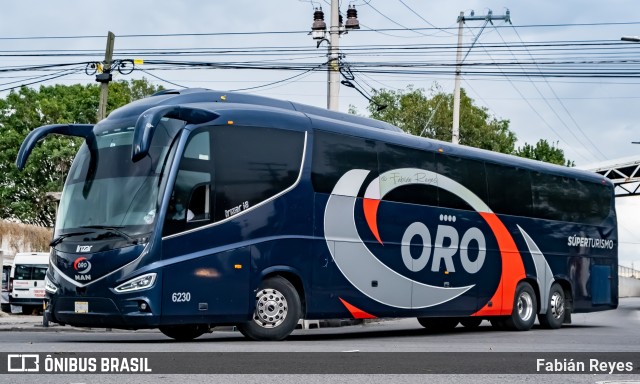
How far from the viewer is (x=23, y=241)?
2031 inches

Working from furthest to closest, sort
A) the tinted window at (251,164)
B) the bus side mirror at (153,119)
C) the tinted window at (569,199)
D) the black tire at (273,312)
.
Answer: the tinted window at (569,199) < the black tire at (273,312) < the tinted window at (251,164) < the bus side mirror at (153,119)

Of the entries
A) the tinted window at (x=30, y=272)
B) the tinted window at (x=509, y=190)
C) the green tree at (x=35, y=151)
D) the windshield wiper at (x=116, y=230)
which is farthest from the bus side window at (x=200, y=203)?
the green tree at (x=35, y=151)

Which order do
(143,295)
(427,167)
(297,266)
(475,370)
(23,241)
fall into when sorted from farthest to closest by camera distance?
(23,241), (427,167), (297,266), (143,295), (475,370)

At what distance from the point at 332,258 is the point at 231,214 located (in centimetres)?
272


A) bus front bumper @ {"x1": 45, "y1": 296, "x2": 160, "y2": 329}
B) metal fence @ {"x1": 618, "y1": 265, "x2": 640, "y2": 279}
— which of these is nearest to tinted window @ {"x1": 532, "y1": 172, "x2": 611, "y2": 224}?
bus front bumper @ {"x1": 45, "y1": 296, "x2": 160, "y2": 329}

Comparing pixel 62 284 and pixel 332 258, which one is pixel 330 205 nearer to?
pixel 332 258

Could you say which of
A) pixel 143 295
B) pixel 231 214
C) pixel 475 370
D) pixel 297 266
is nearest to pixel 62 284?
pixel 143 295

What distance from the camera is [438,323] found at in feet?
83.4

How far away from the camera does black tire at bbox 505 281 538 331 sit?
23.6m

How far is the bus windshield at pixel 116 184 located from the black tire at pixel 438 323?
33.4 feet

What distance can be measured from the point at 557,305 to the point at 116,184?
12932mm

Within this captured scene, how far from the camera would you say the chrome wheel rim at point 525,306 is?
23828 mm

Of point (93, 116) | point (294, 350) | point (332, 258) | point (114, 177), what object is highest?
point (93, 116)

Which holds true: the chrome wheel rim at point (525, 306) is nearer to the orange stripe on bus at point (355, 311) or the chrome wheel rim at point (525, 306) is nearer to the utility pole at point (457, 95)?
the orange stripe on bus at point (355, 311)
